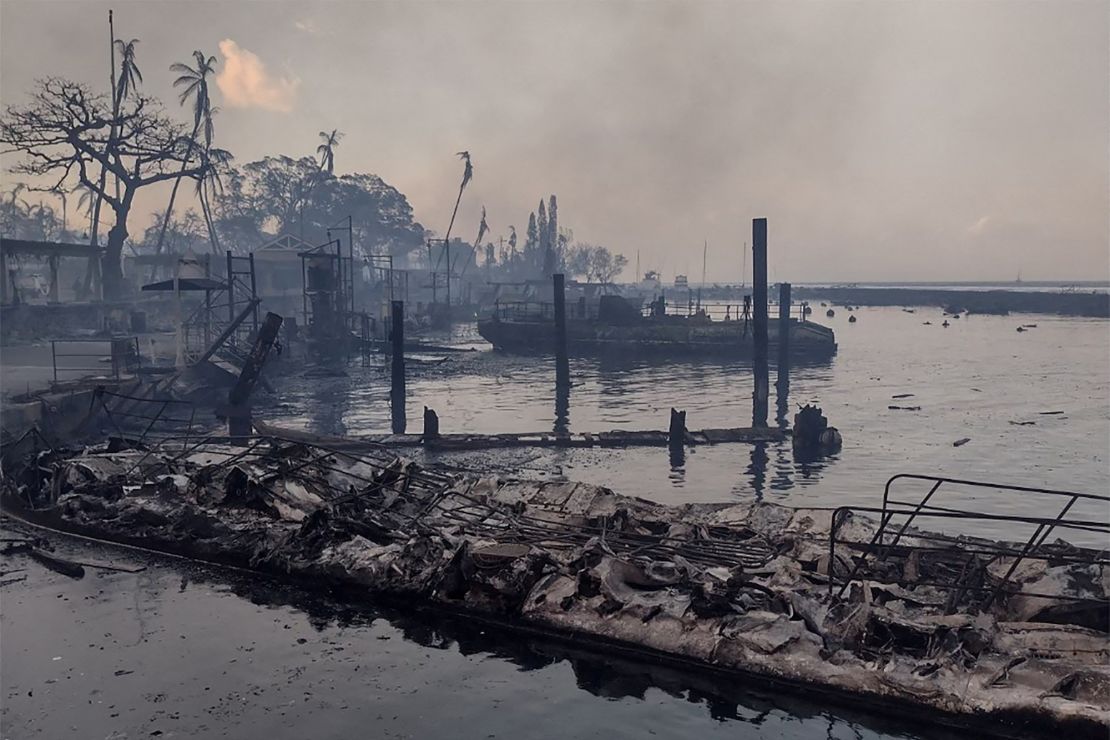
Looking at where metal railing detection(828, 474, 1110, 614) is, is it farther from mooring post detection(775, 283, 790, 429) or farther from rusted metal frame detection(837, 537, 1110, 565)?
mooring post detection(775, 283, 790, 429)

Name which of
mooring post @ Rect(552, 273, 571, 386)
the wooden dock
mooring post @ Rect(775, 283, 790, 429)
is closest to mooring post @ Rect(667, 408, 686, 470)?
the wooden dock

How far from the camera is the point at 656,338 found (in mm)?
45812

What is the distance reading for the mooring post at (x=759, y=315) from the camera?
25109 millimetres

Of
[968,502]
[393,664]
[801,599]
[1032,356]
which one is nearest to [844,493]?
[968,502]

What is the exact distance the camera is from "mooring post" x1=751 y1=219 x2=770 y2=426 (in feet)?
82.4

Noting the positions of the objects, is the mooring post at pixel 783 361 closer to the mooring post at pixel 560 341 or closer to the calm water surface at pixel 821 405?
the calm water surface at pixel 821 405

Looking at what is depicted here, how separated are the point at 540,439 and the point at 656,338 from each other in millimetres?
25994

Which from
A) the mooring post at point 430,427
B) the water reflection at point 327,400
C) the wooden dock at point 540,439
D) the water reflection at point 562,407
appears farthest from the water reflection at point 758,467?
the water reflection at point 327,400

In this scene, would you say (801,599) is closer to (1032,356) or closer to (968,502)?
(968,502)

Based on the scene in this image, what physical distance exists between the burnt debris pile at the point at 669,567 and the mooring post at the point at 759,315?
13.4 m

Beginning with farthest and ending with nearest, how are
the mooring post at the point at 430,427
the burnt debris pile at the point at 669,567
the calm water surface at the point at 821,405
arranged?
the mooring post at the point at 430,427 → the calm water surface at the point at 821,405 → the burnt debris pile at the point at 669,567

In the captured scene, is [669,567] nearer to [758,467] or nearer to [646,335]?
[758,467]

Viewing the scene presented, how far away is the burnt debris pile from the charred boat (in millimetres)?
32052

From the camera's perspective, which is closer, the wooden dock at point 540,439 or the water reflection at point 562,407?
the wooden dock at point 540,439
